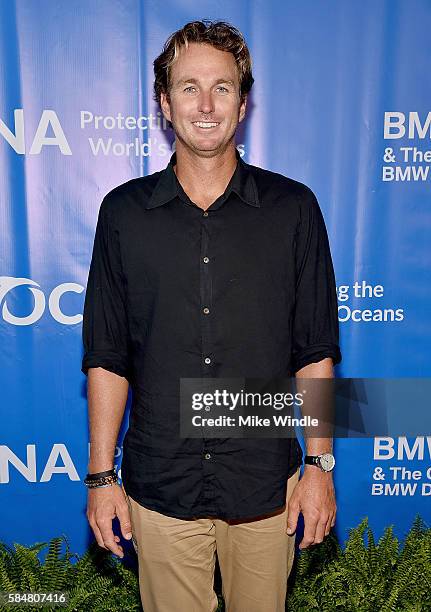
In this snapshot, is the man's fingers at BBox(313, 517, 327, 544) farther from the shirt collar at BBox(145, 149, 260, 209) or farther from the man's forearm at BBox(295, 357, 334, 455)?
the shirt collar at BBox(145, 149, 260, 209)

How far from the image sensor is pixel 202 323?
1509mm

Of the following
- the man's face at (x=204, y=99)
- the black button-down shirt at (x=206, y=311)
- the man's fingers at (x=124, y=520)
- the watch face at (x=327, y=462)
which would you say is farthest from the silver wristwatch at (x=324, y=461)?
the man's face at (x=204, y=99)

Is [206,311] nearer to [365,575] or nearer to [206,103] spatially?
[206,103]

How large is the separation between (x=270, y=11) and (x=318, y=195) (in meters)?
0.74

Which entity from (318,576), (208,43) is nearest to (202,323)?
(208,43)

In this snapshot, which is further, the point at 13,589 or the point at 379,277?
the point at 379,277

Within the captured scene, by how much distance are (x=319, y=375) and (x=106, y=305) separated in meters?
0.60

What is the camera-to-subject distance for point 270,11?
7.40ft

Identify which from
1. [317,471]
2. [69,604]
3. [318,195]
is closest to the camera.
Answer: [317,471]

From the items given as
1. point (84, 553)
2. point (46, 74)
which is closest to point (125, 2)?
point (46, 74)

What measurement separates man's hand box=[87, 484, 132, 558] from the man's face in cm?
94

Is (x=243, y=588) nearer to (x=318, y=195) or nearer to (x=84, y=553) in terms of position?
(x=84, y=553)

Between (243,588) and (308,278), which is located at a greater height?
(308,278)

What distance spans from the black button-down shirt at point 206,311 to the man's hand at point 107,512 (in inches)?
2.1
